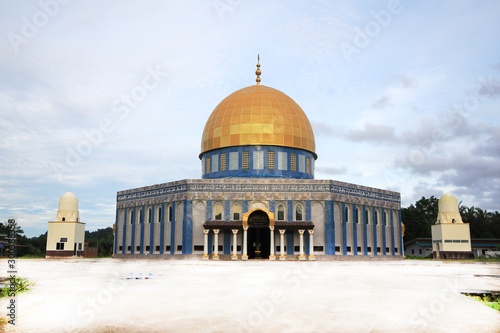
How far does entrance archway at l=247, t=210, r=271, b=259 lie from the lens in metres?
40.0

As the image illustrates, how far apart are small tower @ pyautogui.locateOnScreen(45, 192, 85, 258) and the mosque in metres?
4.88

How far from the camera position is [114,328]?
7590mm

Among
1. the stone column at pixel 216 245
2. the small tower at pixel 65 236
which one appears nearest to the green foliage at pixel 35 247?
the small tower at pixel 65 236

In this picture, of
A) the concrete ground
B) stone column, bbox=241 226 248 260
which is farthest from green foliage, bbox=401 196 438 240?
the concrete ground

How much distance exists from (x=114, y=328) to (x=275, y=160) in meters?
38.3

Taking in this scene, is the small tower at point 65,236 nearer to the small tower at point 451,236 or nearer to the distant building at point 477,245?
the small tower at point 451,236

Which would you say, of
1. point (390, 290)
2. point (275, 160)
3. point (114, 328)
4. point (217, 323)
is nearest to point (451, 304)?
point (390, 290)

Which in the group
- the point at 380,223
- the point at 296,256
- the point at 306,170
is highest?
the point at 306,170

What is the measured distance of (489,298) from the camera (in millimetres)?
11461

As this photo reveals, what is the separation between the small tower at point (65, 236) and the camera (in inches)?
1876

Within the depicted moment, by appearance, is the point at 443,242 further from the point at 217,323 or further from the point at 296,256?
the point at 217,323

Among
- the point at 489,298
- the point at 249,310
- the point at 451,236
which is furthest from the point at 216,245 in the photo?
the point at 249,310

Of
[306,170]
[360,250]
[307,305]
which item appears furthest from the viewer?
[306,170]

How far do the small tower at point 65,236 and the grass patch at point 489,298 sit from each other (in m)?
44.7
